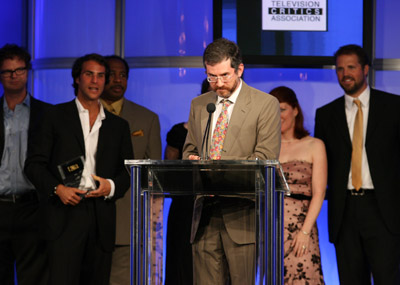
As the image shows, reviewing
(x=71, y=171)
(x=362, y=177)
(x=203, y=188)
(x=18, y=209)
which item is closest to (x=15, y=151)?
(x=18, y=209)

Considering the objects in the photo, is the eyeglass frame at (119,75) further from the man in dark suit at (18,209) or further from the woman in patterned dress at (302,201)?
the woman in patterned dress at (302,201)

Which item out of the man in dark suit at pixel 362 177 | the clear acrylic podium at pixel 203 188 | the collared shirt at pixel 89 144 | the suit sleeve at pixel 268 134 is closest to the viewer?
the clear acrylic podium at pixel 203 188

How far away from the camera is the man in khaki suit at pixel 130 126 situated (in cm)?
495

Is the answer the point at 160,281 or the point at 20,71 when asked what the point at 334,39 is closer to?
the point at 20,71

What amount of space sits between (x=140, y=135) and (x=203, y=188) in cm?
230

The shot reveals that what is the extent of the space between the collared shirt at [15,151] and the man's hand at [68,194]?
61 cm

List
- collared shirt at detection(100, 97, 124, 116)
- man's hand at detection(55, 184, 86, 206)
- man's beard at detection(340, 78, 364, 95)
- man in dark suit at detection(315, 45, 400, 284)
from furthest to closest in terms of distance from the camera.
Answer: collared shirt at detection(100, 97, 124, 116), man's beard at detection(340, 78, 364, 95), man in dark suit at detection(315, 45, 400, 284), man's hand at detection(55, 184, 86, 206)

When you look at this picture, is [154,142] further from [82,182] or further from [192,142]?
[192,142]

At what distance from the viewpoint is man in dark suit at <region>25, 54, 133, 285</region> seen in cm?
417

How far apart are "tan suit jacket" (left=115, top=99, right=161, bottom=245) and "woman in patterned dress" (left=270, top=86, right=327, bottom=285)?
1.00m

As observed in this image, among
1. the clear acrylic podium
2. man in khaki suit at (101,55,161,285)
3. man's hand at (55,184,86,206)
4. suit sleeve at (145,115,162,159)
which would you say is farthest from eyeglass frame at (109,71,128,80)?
the clear acrylic podium

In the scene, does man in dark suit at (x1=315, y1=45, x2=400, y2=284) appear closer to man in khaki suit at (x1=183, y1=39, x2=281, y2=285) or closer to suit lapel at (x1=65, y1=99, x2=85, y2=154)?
man in khaki suit at (x1=183, y1=39, x2=281, y2=285)

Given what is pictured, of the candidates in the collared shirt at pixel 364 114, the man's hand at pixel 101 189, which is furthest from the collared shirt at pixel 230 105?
the collared shirt at pixel 364 114

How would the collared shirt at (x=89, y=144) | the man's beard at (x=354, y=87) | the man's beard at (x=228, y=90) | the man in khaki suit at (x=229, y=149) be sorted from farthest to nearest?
the man's beard at (x=354, y=87), the collared shirt at (x=89, y=144), the man's beard at (x=228, y=90), the man in khaki suit at (x=229, y=149)
